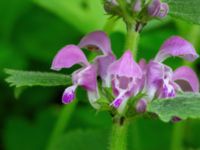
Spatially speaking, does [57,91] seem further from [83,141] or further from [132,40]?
[132,40]

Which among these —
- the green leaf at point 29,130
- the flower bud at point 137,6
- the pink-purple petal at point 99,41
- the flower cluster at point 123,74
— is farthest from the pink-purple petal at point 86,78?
the green leaf at point 29,130

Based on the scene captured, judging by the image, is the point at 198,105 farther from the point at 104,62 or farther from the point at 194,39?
the point at 194,39

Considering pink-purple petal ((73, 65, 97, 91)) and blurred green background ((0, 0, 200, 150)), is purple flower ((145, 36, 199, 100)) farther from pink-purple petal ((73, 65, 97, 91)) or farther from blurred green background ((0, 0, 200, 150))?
blurred green background ((0, 0, 200, 150))

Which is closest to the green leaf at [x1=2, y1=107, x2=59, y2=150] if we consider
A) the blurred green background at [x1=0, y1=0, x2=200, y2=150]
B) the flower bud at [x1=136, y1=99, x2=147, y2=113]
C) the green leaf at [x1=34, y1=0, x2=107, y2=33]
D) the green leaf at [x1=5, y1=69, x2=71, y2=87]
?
the blurred green background at [x1=0, y1=0, x2=200, y2=150]

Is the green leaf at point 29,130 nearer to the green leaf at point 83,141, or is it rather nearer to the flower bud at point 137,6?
the green leaf at point 83,141

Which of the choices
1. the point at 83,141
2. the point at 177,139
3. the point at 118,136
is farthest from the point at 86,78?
the point at 177,139

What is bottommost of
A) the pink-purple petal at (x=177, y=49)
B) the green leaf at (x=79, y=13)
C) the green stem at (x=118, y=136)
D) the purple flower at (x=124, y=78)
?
the green stem at (x=118, y=136)

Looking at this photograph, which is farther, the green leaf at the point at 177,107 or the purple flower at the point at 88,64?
the purple flower at the point at 88,64
